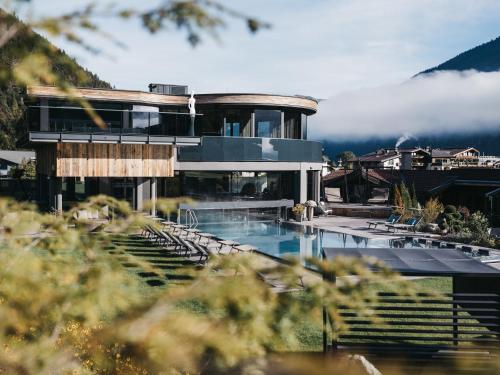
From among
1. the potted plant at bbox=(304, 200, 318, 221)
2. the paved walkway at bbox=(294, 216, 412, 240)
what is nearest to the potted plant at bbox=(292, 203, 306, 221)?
the potted plant at bbox=(304, 200, 318, 221)

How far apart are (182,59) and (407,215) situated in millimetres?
28378

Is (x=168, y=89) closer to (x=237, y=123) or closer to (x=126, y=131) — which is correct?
(x=237, y=123)

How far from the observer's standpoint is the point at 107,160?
87.9 feet

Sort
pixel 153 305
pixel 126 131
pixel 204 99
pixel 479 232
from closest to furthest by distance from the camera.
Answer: pixel 153 305
pixel 479 232
pixel 126 131
pixel 204 99

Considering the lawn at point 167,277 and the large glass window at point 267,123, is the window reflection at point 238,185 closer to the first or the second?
the large glass window at point 267,123

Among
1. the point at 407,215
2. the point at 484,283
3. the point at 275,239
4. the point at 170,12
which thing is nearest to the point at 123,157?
the point at 275,239

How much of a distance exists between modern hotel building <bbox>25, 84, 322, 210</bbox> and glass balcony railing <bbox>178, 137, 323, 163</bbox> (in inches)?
2.4

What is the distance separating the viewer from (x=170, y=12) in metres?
3.05

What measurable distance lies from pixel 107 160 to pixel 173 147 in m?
3.91

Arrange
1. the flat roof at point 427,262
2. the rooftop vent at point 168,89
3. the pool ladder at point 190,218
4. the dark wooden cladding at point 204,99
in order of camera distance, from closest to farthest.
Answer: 1. the flat roof at point 427,262
2. the dark wooden cladding at point 204,99
3. the pool ladder at point 190,218
4. the rooftop vent at point 168,89

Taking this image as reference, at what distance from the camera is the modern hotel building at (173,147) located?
2580 centimetres

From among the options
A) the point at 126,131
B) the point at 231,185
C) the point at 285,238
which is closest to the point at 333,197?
the point at 231,185

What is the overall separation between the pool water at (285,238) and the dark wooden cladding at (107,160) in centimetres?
452

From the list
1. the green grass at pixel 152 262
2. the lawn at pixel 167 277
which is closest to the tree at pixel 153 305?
the lawn at pixel 167 277
